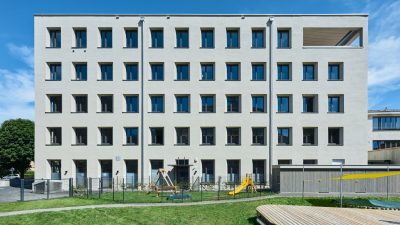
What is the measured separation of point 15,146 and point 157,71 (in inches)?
1131

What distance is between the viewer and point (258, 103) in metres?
30.9

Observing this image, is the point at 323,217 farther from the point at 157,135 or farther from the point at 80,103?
the point at 80,103

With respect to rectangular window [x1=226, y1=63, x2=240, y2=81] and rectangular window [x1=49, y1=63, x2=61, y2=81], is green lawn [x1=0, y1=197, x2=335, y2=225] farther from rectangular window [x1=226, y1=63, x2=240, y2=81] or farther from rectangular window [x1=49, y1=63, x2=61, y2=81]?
rectangular window [x1=49, y1=63, x2=61, y2=81]

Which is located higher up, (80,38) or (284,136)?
(80,38)

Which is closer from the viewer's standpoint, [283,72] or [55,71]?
[55,71]

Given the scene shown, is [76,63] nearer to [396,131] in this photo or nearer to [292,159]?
[292,159]

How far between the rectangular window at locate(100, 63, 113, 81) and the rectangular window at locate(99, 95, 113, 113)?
7.05 ft

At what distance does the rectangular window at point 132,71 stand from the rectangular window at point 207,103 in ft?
26.1

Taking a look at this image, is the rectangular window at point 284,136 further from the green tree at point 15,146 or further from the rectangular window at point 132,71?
the green tree at point 15,146

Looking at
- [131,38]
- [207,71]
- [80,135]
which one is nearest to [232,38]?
[207,71]

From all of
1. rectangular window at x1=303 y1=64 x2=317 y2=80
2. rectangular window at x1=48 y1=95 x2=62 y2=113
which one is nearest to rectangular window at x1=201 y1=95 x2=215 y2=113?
rectangular window at x1=303 y1=64 x2=317 y2=80

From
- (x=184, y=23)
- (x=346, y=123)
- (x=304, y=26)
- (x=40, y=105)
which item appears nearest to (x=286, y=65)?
(x=304, y=26)

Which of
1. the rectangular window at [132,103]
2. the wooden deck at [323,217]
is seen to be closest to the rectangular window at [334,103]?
the wooden deck at [323,217]

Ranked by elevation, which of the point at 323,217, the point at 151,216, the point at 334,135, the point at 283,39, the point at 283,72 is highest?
the point at 283,39
